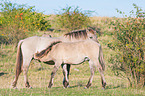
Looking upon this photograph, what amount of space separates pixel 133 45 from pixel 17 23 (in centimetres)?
1930

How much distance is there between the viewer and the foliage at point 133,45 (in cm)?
1056

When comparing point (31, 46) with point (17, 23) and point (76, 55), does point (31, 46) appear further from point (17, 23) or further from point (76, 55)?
point (17, 23)

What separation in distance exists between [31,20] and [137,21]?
70.5 ft

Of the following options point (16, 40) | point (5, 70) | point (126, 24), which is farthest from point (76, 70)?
point (126, 24)

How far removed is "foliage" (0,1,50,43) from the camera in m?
27.1

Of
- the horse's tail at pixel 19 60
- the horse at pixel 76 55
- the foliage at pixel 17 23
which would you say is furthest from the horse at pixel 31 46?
the foliage at pixel 17 23

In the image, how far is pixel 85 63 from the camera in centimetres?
2372

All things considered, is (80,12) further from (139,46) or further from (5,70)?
(139,46)

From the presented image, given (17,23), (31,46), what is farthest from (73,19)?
(31,46)

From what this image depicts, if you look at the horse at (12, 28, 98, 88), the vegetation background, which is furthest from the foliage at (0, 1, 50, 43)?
the horse at (12, 28, 98, 88)

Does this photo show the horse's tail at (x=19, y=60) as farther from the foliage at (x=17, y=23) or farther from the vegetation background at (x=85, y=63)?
the foliage at (x=17, y=23)

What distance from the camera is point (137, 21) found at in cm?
1111

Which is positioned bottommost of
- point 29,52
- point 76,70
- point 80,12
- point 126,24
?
point 76,70

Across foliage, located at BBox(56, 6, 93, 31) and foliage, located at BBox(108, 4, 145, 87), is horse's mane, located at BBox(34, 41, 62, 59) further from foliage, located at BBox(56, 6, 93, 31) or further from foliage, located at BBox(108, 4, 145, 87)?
foliage, located at BBox(56, 6, 93, 31)
